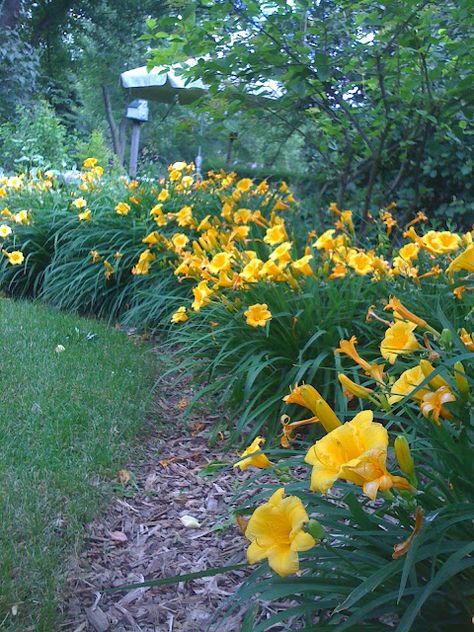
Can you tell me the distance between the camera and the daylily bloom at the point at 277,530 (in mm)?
1389

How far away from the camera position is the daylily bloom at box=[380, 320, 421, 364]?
184 centimetres

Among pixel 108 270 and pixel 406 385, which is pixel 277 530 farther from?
pixel 108 270

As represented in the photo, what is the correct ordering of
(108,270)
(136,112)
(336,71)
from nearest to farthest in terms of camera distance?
(336,71) < (108,270) < (136,112)

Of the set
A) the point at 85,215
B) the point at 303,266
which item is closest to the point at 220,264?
the point at 303,266

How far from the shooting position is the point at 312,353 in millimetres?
3490

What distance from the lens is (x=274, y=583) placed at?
Answer: 1.59m

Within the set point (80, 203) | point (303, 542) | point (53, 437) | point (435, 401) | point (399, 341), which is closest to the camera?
point (303, 542)

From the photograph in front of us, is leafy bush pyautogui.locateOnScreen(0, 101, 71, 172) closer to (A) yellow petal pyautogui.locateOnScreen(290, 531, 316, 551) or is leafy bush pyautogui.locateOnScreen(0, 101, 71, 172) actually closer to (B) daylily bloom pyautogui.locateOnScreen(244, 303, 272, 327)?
A: (B) daylily bloom pyautogui.locateOnScreen(244, 303, 272, 327)

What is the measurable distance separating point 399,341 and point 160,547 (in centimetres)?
127

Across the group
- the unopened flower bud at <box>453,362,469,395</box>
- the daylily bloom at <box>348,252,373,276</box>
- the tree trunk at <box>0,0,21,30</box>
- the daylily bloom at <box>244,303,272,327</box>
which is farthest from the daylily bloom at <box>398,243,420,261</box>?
the tree trunk at <box>0,0,21,30</box>

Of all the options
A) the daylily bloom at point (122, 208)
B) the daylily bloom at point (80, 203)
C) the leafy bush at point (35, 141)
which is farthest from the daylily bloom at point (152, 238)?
the leafy bush at point (35, 141)

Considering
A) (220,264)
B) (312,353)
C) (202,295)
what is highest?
(220,264)

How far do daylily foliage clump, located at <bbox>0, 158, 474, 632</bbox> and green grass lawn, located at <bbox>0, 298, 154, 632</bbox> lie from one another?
0.43m

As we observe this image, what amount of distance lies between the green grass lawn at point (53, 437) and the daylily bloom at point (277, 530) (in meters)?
0.89
